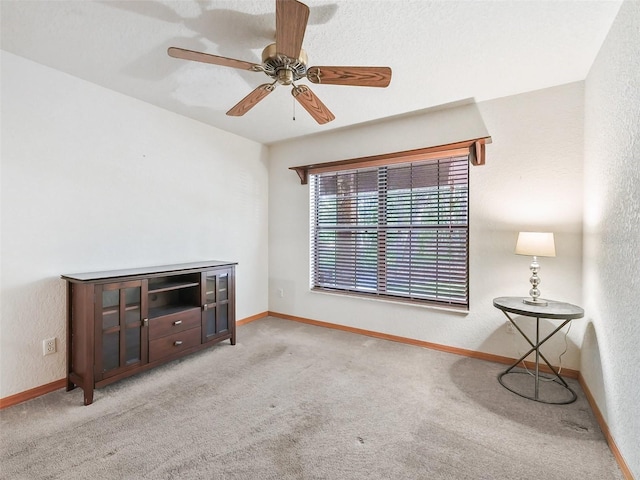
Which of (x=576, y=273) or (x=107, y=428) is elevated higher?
(x=576, y=273)

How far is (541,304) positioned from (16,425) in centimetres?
387

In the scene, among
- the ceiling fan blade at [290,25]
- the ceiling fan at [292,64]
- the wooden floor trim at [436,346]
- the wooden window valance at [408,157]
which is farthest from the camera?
the wooden window valance at [408,157]

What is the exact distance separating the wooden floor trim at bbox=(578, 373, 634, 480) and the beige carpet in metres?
0.04

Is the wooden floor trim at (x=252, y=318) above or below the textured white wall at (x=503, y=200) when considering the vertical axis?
below

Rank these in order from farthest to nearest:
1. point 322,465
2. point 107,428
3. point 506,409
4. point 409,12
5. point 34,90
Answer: point 34,90 < point 506,409 < point 107,428 < point 409,12 < point 322,465

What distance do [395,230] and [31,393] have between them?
11.8ft

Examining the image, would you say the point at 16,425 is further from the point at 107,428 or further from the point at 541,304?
the point at 541,304

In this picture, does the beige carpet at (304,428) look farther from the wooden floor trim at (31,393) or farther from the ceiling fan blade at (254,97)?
the ceiling fan blade at (254,97)

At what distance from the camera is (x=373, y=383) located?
2.55 meters

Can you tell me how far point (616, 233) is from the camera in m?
1.80

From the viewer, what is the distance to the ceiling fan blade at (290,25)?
54.5 inches

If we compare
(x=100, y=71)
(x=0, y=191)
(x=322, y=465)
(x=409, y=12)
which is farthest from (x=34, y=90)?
(x=322, y=465)

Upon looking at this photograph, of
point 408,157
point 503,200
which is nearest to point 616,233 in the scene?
point 503,200

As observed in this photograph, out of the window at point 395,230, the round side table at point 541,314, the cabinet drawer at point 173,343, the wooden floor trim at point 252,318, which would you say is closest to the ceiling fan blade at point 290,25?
the window at point 395,230
